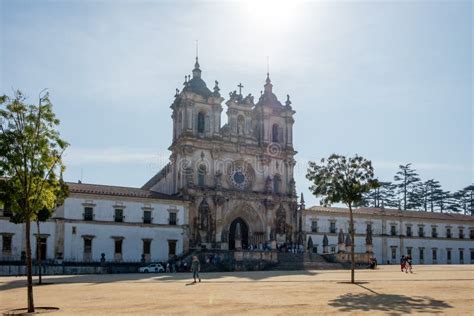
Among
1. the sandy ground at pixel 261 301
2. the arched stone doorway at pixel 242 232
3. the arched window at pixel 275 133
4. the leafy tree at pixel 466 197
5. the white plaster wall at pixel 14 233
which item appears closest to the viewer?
the sandy ground at pixel 261 301

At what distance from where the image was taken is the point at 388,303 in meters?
17.7

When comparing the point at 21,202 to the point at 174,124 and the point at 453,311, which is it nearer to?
the point at 453,311

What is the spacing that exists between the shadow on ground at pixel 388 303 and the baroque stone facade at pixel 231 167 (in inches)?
1521

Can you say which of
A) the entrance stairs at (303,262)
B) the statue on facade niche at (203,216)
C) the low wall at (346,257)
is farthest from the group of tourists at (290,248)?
the statue on facade niche at (203,216)

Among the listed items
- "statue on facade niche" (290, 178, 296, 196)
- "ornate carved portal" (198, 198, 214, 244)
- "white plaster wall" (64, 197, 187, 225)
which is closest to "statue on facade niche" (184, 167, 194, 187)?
"ornate carved portal" (198, 198, 214, 244)

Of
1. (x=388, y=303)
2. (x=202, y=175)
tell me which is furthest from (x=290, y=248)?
(x=388, y=303)

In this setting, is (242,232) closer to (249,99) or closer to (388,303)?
(249,99)

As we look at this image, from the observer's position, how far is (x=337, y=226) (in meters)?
71.1

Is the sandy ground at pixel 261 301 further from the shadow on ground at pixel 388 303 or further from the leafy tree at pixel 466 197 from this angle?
the leafy tree at pixel 466 197

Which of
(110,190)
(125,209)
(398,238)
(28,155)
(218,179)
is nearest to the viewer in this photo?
(28,155)

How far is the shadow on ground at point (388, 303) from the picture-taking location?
16.0 meters

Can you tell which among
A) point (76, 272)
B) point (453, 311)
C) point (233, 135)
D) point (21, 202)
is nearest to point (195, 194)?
point (233, 135)

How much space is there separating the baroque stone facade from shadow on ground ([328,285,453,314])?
38625 mm

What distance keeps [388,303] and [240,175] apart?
45288 mm
